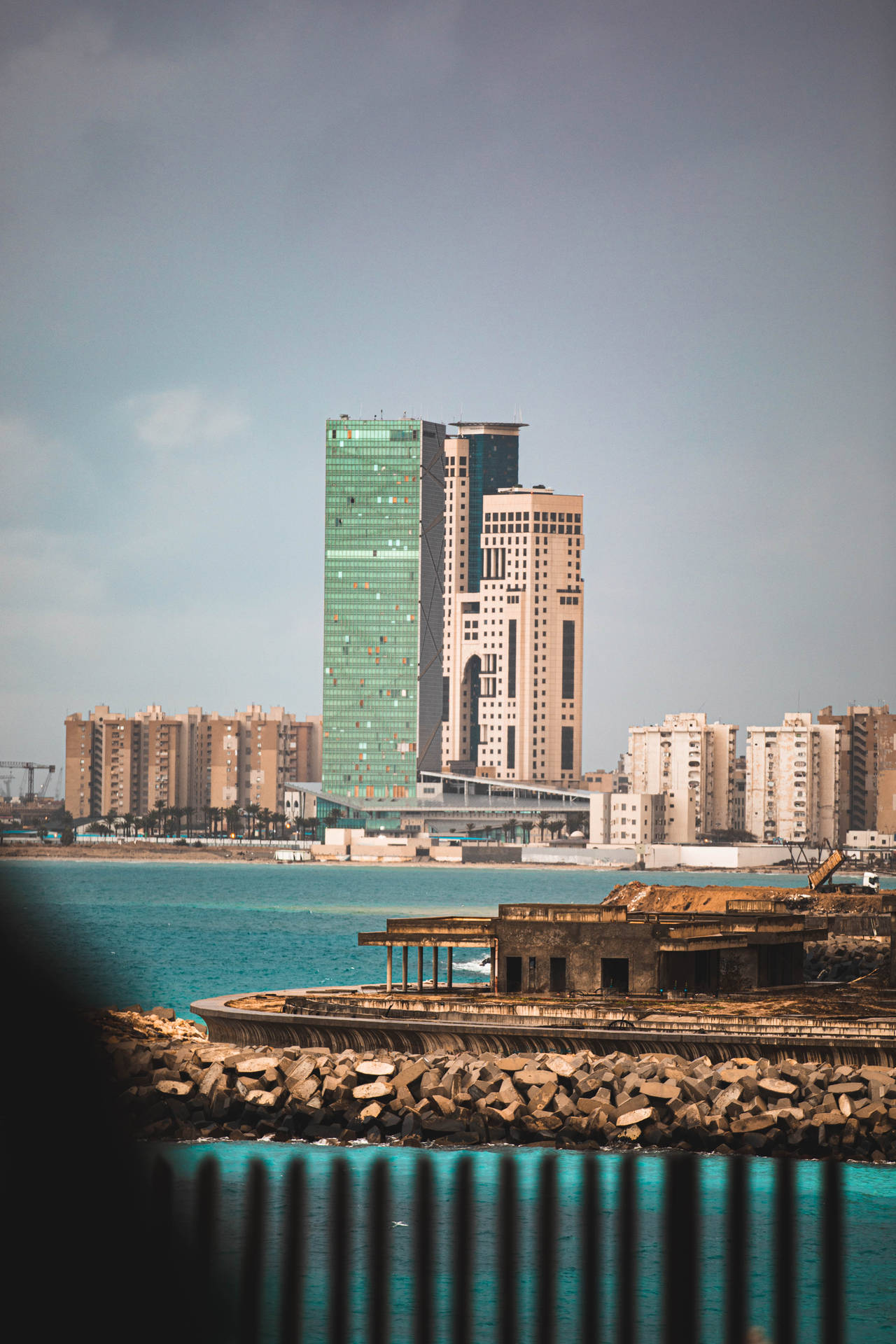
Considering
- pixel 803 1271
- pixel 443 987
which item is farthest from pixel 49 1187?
pixel 443 987

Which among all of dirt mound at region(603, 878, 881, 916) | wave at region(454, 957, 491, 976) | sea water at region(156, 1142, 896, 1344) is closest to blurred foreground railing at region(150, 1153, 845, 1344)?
sea water at region(156, 1142, 896, 1344)

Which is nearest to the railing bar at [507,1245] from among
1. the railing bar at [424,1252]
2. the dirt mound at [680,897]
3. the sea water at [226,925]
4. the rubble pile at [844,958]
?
the railing bar at [424,1252]

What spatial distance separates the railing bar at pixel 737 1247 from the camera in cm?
572

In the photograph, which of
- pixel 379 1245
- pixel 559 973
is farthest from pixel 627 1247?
pixel 559 973

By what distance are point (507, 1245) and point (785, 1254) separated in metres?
0.90

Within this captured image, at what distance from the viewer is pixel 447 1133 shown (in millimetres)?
25969

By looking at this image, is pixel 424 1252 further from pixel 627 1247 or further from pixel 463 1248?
pixel 627 1247

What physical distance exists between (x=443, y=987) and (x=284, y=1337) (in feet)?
104

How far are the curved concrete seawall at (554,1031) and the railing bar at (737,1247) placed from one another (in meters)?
22.6

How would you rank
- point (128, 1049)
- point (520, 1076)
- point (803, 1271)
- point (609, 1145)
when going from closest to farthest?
point (803, 1271)
point (609, 1145)
point (520, 1076)
point (128, 1049)

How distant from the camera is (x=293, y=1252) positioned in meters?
6.14

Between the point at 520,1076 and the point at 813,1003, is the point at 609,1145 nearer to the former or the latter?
the point at 520,1076

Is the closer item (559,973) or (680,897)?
(559,973)

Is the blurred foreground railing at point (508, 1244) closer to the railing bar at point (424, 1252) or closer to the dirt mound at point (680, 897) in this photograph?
the railing bar at point (424, 1252)
